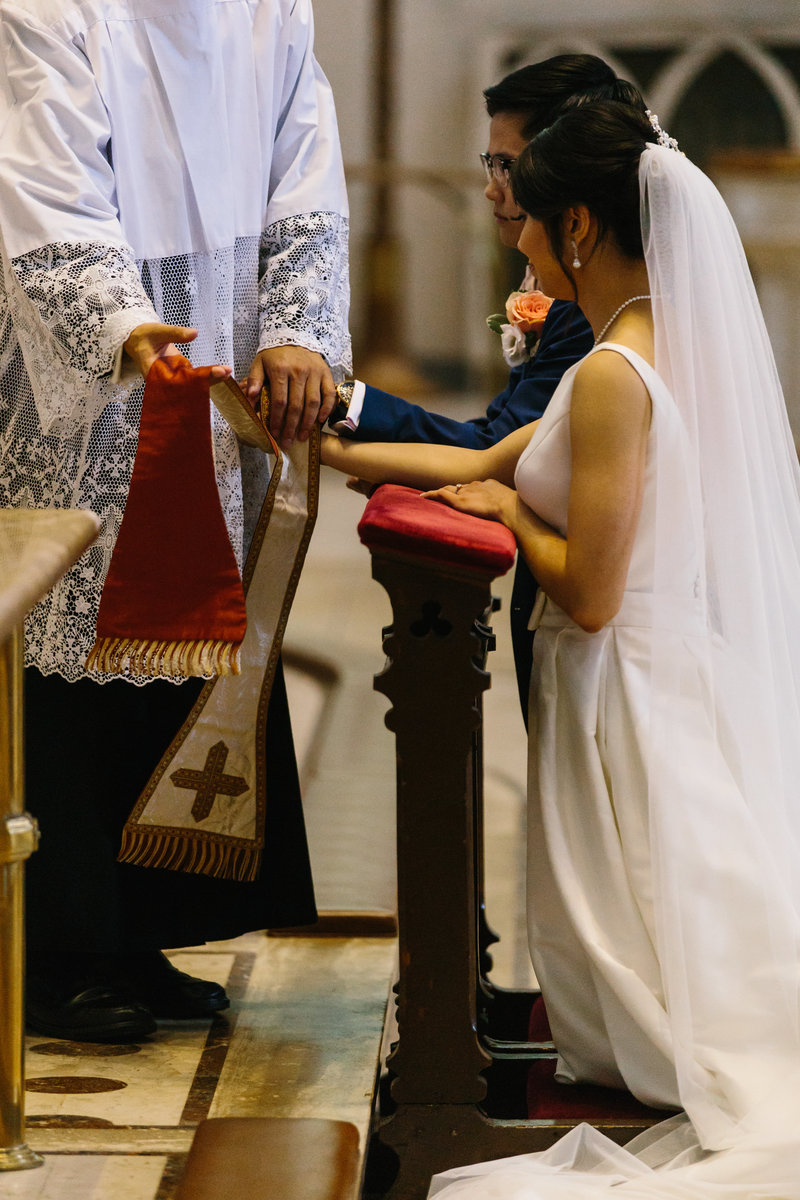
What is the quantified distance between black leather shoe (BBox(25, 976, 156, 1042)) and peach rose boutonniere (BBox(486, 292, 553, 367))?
1308 mm

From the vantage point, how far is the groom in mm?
2473

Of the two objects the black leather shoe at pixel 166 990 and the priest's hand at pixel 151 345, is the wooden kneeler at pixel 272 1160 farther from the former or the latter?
the priest's hand at pixel 151 345

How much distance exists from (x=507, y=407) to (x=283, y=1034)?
3.81 feet

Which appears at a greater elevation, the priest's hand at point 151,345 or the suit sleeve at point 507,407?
the priest's hand at point 151,345

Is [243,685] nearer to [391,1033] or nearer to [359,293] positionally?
[391,1033]

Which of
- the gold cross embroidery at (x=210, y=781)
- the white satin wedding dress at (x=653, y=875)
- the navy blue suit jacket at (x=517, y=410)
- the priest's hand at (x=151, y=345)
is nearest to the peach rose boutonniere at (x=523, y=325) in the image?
the navy blue suit jacket at (x=517, y=410)

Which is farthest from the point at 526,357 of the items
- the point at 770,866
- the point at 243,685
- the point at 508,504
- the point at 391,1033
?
the point at 391,1033

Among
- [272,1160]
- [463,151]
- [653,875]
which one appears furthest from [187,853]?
[463,151]

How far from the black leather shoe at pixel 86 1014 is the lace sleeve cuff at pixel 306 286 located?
114cm

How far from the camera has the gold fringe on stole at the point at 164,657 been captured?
2.29 metres

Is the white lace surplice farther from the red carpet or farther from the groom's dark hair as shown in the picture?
the red carpet

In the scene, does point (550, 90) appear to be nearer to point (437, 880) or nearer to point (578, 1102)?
point (437, 880)

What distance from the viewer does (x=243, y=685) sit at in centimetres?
258

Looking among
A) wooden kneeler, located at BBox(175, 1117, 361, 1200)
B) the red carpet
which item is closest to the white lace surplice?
wooden kneeler, located at BBox(175, 1117, 361, 1200)
